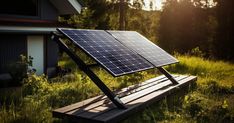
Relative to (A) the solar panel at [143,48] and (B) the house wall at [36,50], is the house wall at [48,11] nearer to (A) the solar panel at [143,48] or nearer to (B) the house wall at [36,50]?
(B) the house wall at [36,50]

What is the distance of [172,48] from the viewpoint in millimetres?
32125

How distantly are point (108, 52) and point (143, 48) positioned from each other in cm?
197

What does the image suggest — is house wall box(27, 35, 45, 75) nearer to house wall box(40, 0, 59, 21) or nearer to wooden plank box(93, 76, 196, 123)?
house wall box(40, 0, 59, 21)

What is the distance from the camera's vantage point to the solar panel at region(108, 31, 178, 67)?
24.8 ft

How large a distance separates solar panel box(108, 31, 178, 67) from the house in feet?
16.4

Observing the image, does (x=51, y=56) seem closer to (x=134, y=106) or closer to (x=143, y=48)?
(x=143, y=48)

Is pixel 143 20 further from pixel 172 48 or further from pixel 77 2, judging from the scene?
pixel 77 2

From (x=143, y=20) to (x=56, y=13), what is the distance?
17.3m

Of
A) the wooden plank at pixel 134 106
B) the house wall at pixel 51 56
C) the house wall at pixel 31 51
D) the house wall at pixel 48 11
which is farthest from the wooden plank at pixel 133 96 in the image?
the house wall at pixel 48 11

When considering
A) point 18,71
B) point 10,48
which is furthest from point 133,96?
point 10,48

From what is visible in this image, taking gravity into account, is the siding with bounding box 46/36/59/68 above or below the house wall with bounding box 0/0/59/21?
below

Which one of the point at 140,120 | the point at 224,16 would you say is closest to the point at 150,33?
the point at 224,16

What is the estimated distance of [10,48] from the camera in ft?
40.5

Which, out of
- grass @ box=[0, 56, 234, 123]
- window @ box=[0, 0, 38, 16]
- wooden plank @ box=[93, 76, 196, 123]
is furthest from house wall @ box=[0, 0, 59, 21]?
wooden plank @ box=[93, 76, 196, 123]
